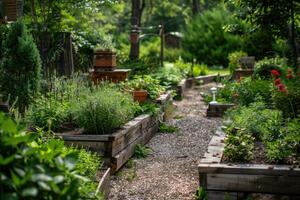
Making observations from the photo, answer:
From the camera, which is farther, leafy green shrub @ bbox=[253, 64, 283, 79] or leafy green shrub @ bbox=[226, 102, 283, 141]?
leafy green shrub @ bbox=[253, 64, 283, 79]

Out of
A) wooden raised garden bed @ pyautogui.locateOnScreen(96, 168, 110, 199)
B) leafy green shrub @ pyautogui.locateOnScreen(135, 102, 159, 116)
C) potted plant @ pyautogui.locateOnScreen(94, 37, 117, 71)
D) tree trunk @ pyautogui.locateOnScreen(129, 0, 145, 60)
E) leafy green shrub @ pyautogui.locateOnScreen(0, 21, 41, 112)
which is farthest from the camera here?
tree trunk @ pyautogui.locateOnScreen(129, 0, 145, 60)

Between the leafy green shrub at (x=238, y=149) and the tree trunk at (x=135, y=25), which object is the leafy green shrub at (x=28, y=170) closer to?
the leafy green shrub at (x=238, y=149)

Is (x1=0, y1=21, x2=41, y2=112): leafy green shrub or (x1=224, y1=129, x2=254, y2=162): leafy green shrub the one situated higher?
(x1=0, y1=21, x2=41, y2=112): leafy green shrub

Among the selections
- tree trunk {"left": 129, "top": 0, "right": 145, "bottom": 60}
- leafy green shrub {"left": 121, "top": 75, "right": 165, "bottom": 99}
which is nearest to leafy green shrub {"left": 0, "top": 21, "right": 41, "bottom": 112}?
leafy green shrub {"left": 121, "top": 75, "right": 165, "bottom": 99}

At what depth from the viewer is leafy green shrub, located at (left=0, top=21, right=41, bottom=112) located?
6.32m

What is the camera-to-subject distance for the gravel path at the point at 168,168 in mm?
4715

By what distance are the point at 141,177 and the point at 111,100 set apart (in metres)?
0.93

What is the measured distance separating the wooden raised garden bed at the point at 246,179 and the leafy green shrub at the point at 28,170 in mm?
1840

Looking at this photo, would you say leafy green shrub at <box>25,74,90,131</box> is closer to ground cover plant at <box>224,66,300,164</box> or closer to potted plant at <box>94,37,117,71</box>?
potted plant at <box>94,37,117,71</box>

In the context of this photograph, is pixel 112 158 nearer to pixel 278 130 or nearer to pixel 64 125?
pixel 64 125

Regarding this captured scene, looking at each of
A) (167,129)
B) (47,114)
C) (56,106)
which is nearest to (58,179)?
(47,114)

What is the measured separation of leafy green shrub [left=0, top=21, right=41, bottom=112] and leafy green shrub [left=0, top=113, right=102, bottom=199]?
395 cm

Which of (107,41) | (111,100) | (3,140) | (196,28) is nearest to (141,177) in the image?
(111,100)

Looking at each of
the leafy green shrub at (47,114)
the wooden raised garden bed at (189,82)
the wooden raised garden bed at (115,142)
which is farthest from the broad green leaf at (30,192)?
the wooden raised garden bed at (189,82)
